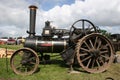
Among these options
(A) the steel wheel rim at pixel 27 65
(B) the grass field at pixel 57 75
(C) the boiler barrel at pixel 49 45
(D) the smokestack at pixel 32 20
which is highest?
(D) the smokestack at pixel 32 20

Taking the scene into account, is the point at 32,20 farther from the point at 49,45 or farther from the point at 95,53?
the point at 95,53

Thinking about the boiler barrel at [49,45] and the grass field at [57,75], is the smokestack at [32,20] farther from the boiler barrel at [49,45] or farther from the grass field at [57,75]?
the grass field at [57,75]

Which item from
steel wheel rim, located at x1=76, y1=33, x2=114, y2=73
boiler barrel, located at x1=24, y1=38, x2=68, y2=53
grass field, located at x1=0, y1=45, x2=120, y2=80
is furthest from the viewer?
boiler barrel, located at x1=24, y1=38, x2=68, y2=53

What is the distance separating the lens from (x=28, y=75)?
1006 cm

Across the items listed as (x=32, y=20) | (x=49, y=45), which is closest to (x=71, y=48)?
(x=49, y=45)

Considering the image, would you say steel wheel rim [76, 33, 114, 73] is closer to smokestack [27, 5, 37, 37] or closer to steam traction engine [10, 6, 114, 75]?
steam traction engine [10, 6, 114, 75]

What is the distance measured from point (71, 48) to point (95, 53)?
1159mm

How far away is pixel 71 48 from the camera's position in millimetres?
11211

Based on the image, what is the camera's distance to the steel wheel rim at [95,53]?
1066 cm

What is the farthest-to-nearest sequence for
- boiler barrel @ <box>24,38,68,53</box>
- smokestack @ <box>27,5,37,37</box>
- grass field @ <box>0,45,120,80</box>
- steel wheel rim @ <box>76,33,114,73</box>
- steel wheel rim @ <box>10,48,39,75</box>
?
smokestack @ <box>27,5,37,37</box>, boiler barrel @ <box>24,38,68,53</box>, steel wheel rim @ <box>76,33,114,73</box>, steel wheel rim @ <box>10,48,39,75</box>, grass field @ <box>0,45,120,80</box>

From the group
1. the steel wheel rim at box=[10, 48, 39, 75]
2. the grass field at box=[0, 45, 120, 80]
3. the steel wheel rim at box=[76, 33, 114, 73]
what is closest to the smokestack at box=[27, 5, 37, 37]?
the steel wheel rim at box=[10, 48, 39, 75]

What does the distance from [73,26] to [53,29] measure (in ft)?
3.29

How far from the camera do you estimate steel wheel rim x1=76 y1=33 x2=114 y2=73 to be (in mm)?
10664

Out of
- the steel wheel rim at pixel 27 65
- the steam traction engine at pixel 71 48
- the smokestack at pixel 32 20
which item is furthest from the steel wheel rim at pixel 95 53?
the smokestack at pixel 32 20
